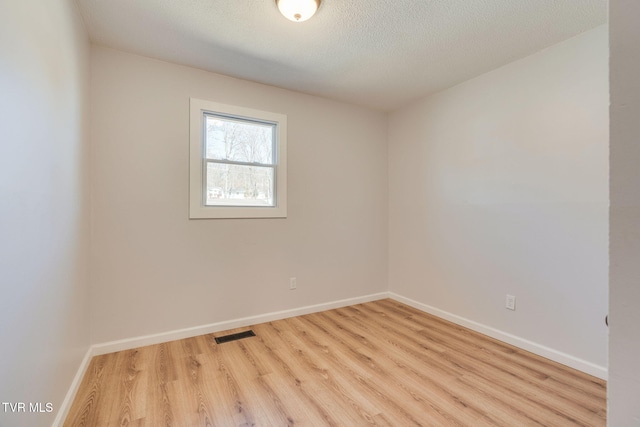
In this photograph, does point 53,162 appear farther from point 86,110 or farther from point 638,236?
point 638,236

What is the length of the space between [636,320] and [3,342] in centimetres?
170

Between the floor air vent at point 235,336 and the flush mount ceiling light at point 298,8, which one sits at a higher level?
the flush mount ceiling light at point 298,8

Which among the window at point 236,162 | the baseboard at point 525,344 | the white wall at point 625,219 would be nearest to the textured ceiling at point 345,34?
the window at point 236,162

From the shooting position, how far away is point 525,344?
238cm

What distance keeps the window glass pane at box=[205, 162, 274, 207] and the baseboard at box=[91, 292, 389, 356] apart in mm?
1154

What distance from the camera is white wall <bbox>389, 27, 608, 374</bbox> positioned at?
203 centimetres

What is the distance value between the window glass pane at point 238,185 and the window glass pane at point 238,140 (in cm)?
10

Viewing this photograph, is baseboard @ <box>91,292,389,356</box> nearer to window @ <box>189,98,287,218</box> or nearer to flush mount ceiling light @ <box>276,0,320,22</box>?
window @ <box>189,98,287,218</box>

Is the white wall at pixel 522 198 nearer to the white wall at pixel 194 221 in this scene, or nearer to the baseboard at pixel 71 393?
the white wall at pixel 194 221

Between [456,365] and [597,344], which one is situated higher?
[597,344]

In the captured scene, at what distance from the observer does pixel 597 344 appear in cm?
200

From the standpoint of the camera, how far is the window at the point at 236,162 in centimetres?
264

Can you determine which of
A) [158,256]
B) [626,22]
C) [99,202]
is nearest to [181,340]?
[158,256]

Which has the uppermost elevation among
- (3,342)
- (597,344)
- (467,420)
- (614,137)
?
(614,137)
